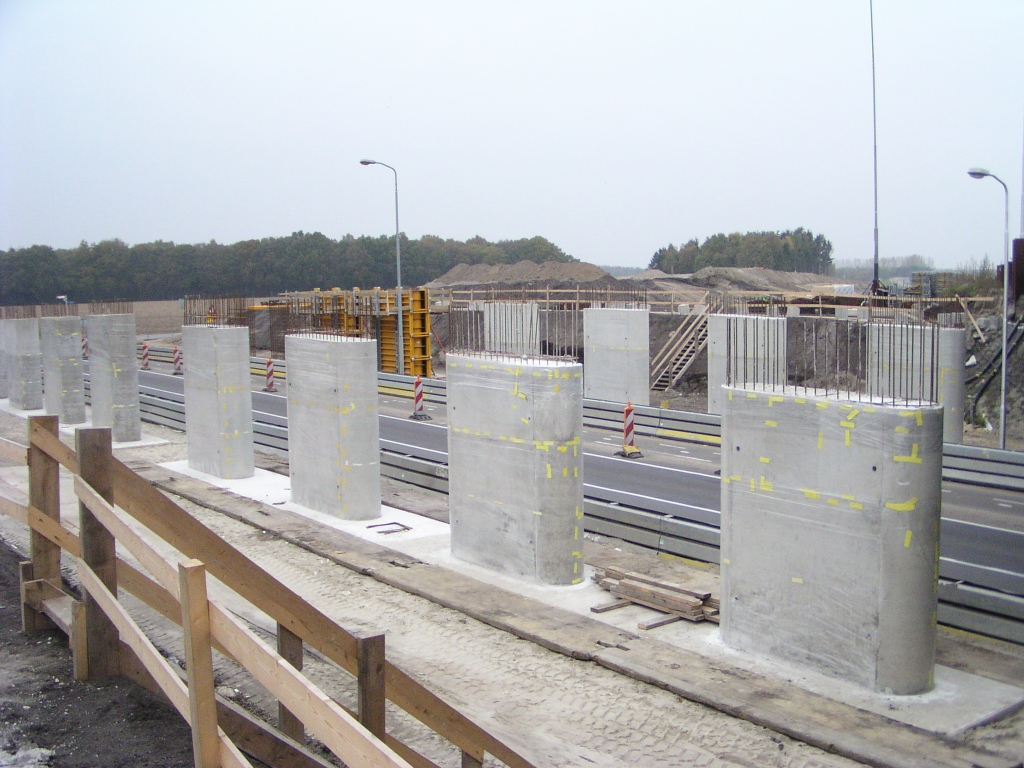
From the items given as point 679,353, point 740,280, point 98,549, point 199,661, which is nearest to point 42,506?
point 98,549

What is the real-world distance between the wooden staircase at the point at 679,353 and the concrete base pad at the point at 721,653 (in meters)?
24.3

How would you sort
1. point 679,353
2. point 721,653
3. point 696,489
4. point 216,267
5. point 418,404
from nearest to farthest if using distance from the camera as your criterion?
point 721,653 → point 696,489 → point 418,404 → point 679,353 → point 216,267

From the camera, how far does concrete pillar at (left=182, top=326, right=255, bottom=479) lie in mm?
18281

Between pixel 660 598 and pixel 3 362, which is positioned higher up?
pixel 3 362

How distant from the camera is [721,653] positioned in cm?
929

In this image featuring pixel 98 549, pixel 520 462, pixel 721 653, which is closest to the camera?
pixel 98 549

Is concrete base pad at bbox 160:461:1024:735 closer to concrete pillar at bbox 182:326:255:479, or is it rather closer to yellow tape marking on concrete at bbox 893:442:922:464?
yellow tape marking on concrete at bbox 893:442:922:464

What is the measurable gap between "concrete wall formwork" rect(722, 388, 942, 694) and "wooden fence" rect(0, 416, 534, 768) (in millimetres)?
4815

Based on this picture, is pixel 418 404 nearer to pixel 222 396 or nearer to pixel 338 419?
pixel 222 396

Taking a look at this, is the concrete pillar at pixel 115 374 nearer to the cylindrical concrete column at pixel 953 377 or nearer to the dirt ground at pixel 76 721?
the dirt ground at pixel 76 721

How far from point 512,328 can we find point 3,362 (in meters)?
27.9

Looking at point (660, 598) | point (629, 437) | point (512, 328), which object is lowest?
point (660, 598)

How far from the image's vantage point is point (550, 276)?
73875mm

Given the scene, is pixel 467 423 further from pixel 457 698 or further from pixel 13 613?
Answer: pixel 13 613
